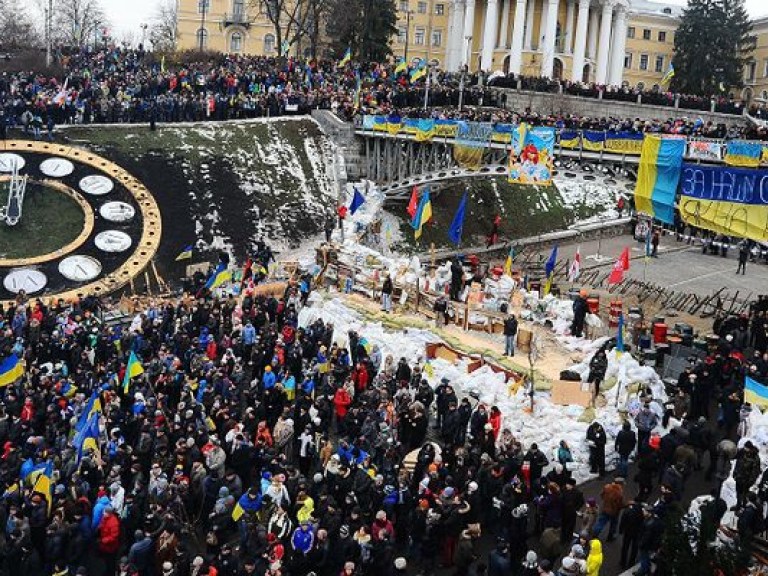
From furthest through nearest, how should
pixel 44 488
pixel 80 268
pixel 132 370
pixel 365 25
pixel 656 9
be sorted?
pixel 656 9 < pixel 365 25 < pixel 80 268 < pixel 132 370 < pixel 44 488

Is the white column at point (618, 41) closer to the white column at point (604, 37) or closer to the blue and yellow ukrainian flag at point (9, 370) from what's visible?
the white column at point (604, 37)

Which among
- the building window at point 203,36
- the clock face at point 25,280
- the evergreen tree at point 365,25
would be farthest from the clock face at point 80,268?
the building window at point 203,36

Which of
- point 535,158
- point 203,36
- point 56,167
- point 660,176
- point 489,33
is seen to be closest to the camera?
point 660,176

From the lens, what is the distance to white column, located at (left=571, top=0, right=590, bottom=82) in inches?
2815

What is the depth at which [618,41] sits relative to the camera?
248ft

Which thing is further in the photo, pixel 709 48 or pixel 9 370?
pixel 709 48

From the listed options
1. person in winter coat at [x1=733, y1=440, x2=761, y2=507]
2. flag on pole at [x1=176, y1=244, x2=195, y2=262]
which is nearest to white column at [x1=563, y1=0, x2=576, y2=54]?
flag on pole at [x1=176, y1=244, x2=195, y2=262]

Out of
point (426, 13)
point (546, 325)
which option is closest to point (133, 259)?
point (546, 325)

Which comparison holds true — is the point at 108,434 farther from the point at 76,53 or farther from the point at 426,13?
the point at 426,13

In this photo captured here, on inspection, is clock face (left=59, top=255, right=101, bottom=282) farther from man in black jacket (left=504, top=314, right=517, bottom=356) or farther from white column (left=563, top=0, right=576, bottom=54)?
white column (left=563, top=0, right=576, bottom=54)

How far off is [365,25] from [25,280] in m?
37.2

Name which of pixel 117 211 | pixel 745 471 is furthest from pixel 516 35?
pixel 745 471

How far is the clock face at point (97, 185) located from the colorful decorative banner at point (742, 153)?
22.6 m

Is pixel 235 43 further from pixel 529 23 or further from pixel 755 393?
pixel 755 393
